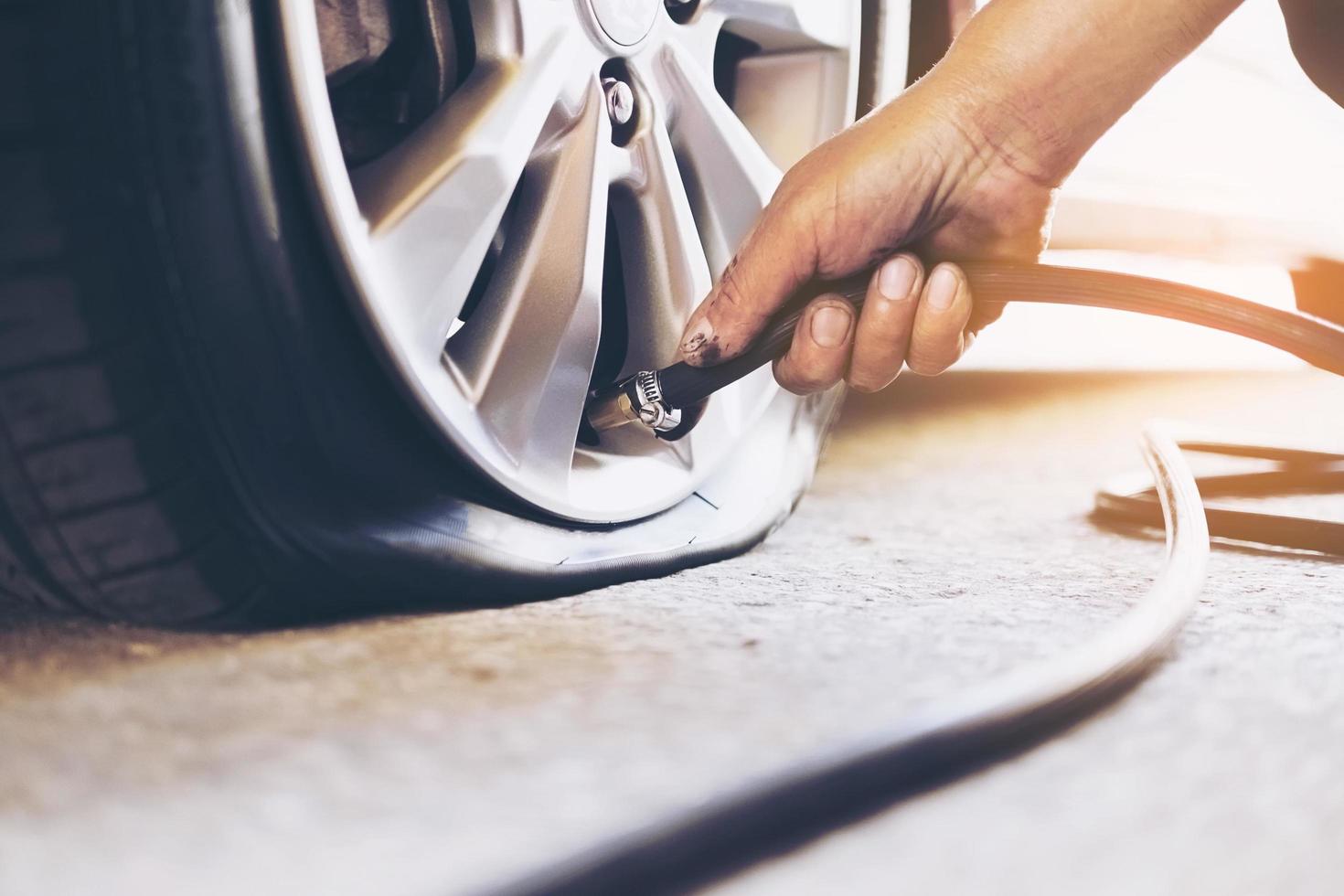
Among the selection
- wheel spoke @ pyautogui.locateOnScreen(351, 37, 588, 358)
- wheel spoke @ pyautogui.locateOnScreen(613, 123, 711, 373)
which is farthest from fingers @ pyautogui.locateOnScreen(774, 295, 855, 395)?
wheel spoke @ pyautogui.locateOnScreen(351, 37, 588, 358)

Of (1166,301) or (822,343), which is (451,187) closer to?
(822,343)

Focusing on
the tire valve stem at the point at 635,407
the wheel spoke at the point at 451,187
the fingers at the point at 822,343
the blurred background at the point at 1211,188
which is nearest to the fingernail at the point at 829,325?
the fingers at the point at 822,343

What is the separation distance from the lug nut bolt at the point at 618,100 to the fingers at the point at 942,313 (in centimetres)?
24

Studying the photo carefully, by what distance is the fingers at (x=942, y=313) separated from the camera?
27.4 inches

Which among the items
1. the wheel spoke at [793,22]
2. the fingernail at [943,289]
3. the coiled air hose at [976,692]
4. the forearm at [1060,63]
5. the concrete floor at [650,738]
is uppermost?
the wheel spoke at [793,22]

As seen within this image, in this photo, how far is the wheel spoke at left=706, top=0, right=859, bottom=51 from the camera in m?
0.84

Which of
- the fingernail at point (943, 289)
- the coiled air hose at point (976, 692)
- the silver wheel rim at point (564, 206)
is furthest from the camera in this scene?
the fingernail at point (943, 289)

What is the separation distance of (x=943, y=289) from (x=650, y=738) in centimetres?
39

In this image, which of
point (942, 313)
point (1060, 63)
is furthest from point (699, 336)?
point (1060, 63)

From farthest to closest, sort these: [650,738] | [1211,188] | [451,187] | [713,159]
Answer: [1211,188] → [713,159] → [451,187] → [650,738]

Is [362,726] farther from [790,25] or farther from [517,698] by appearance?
[790,25]

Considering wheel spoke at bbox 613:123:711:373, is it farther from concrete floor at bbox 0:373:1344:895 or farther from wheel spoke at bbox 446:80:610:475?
concrete floor at bbox 0:373:1344:895

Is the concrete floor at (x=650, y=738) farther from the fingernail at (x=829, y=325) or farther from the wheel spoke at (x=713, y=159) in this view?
the wheel spoke at (x=713, y=159)

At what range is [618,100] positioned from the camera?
0.74 m
